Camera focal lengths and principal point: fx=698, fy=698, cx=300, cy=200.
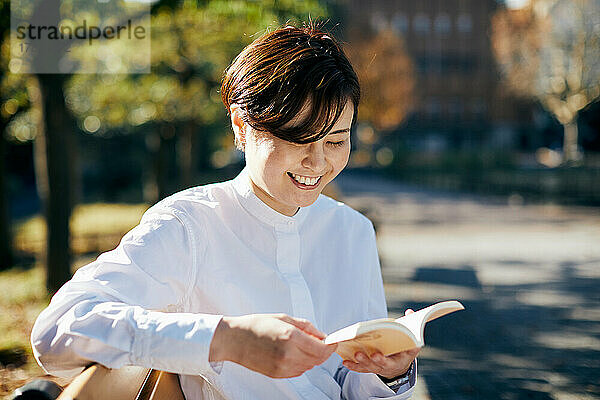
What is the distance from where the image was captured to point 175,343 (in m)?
1.54

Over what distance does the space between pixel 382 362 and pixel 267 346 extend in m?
0.50

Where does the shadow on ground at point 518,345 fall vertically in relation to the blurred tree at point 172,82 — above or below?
below

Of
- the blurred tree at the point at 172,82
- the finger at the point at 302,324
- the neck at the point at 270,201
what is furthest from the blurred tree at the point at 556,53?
the finger at the point at 302,324

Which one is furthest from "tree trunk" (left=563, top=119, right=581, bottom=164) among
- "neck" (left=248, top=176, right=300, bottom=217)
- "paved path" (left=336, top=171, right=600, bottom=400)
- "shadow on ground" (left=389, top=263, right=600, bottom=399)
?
"neck" (left=248, top=176, right=300, bottom=217)

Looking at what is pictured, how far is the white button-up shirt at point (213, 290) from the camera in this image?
5.09 feet

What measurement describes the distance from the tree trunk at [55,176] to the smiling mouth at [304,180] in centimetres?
674

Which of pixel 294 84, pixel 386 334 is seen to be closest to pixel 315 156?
pixel 294 84

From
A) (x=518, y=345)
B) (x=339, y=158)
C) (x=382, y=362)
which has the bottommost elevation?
(x=518, y=345)

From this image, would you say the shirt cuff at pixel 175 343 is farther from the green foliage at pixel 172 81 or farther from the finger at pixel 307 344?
the green foliage at pixel 172 81

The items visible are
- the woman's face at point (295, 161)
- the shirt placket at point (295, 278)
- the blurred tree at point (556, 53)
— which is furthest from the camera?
the blurred tree at point (556, 53)

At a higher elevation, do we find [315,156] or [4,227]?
[315,156]

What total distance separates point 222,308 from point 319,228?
47 cm

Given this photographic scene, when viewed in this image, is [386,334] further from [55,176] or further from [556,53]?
[556,53]

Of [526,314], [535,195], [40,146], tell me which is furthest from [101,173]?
[526,314]
